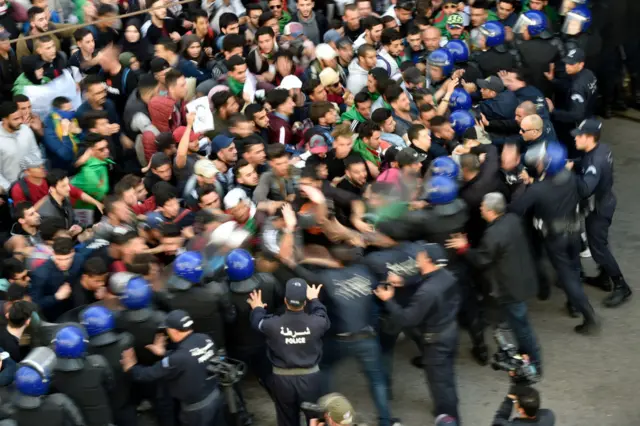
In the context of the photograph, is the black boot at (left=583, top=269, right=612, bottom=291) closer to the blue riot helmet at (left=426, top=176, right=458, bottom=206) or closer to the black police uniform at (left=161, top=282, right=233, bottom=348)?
the blue riot helmet at (left=426, top=176, right=458, bottom=206)

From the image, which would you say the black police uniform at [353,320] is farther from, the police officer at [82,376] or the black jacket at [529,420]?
the police officer at [82,376]

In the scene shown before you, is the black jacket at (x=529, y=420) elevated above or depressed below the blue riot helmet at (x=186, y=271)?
below

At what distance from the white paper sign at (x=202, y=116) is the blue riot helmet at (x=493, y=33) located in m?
3.19

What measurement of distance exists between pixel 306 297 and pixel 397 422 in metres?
1.54

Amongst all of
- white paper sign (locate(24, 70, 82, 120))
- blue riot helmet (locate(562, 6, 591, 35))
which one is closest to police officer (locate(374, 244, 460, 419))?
white paper sign (locate(24, 70, 82, 120))

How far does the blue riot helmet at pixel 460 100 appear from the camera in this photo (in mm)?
10188

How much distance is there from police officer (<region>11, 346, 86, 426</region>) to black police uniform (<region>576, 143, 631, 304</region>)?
4.92 metres

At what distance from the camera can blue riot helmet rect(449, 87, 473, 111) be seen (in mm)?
10188

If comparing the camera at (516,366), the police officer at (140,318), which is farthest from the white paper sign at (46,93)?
the camera at (516,366)

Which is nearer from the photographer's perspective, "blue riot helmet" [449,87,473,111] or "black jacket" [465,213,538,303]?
"black jacket" [465,213,538,303]

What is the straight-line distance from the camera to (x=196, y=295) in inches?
302

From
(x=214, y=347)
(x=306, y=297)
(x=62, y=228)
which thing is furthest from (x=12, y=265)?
(x=306, y=297)

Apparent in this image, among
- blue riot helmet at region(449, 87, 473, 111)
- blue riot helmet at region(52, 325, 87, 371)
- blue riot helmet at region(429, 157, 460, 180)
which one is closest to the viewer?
blue riot helmet at region(52, 325, 87, 371)

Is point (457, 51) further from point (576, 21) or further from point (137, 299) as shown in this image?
point (137, 299)
